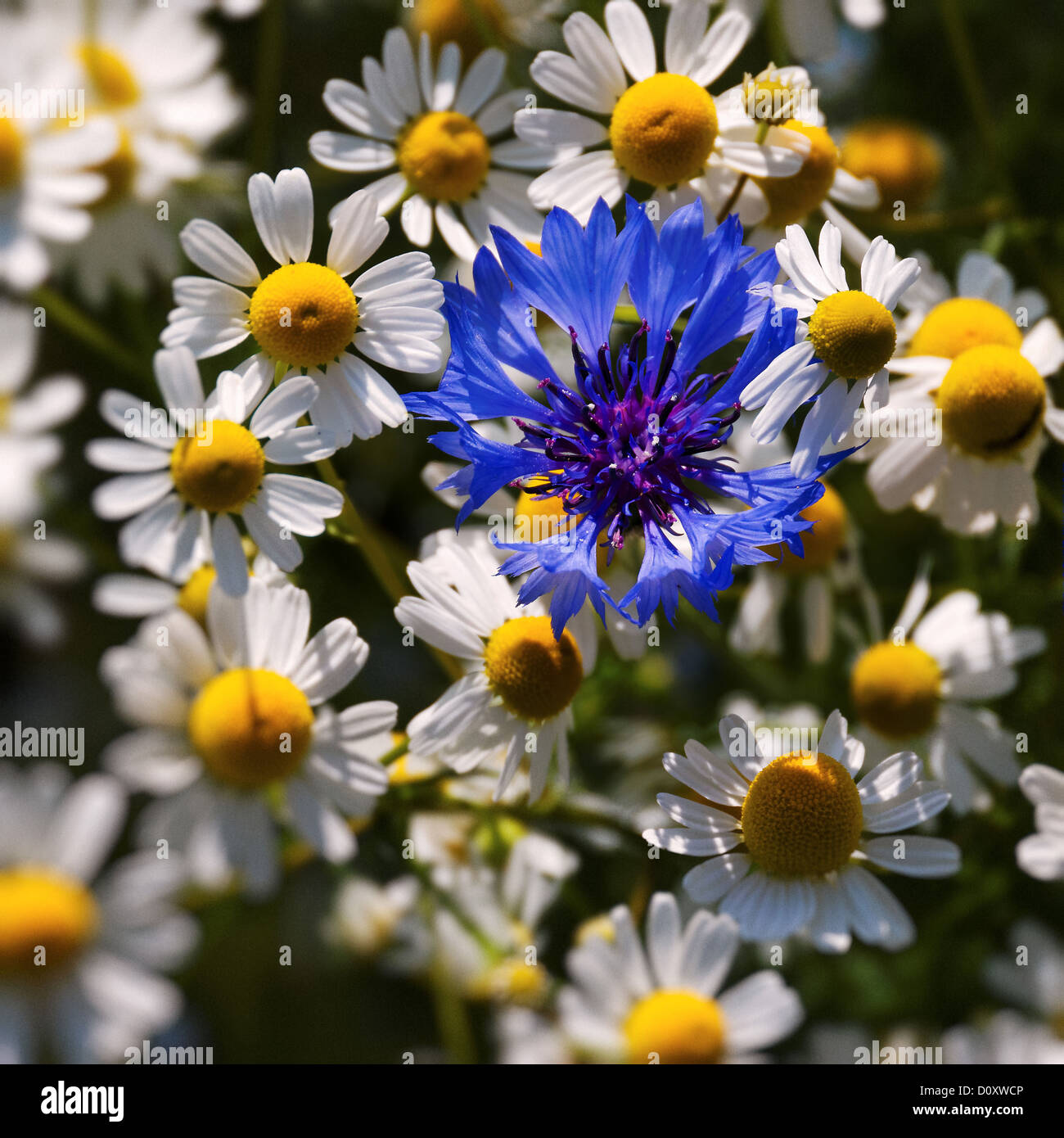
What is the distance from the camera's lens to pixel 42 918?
76cm

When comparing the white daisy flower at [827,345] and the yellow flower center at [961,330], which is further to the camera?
the yellow flower center at [961,330]

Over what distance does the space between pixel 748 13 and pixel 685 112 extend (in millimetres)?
165

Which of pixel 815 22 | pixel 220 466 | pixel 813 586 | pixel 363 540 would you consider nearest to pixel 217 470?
pixel 220 466

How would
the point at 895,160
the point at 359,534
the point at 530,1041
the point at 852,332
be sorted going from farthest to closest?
1. the point at 895,160
2. the point at 530,1041
3. the point at 359,534
4. the point at 852,332

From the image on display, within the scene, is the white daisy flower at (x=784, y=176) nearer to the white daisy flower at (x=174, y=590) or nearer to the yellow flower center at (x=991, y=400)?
the yellow flower center at (x=991, y=400)

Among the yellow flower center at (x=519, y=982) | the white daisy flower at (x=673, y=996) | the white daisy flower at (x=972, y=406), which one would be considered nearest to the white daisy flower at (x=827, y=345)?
the white daisy flower at (x=972, y=406)

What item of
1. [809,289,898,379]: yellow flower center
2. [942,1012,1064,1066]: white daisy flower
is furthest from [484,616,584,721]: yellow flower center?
[942,1012,1064,1066]: white daisy flower

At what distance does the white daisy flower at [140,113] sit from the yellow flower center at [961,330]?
23.4 inches

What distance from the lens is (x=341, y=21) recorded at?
963mm

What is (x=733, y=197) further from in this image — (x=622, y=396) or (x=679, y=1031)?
(x=679, y=1031)

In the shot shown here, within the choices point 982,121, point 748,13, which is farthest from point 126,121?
point 982,121

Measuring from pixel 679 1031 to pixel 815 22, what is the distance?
0.74m

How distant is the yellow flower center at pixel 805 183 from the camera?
0.71 metres

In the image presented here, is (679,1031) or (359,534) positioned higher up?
(359,534)
